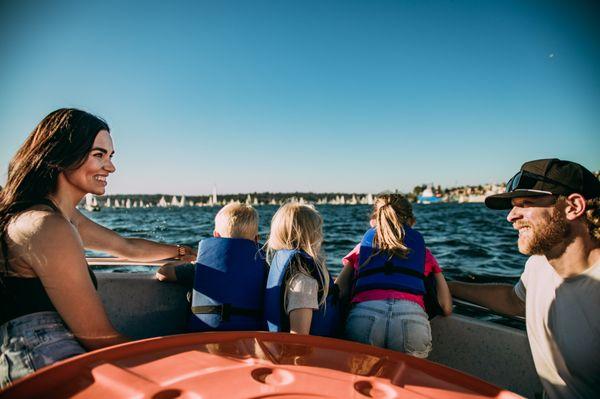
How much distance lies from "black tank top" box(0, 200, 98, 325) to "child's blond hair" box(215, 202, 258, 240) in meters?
1.04

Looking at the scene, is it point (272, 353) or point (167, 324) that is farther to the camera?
point (167, 324)

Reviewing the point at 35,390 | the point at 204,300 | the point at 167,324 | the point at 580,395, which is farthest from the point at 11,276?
the point at 580,395

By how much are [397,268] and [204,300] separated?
1.36 metres

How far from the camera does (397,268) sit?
8.41ft

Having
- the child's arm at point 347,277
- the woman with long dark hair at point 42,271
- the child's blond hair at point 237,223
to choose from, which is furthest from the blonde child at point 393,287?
the woman with long dark hair at point 42,271

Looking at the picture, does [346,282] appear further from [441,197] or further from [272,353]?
[441,197]

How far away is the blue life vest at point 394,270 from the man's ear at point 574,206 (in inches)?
38.8

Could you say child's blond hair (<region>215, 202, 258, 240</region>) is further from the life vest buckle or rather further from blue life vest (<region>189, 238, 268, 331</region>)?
the life vest buckle

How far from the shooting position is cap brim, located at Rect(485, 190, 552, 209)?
6.37ft

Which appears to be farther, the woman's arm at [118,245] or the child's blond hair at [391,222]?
the child's blond hair at [391,222]

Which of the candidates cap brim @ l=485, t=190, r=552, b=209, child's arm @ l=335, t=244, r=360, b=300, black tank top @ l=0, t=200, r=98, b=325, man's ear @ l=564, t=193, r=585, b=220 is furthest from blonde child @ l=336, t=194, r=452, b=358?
black tank top @ l=0, t=200, r=98, b=325

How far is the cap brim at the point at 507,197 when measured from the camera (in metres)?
1.94

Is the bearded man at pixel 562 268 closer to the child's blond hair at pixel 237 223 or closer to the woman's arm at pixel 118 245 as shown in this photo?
the child's blond hair at pixel 237 223

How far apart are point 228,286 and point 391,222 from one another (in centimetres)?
130
